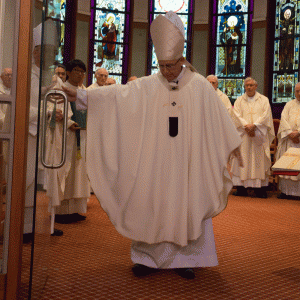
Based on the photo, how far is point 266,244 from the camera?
4.66 meters

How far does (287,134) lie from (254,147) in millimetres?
621

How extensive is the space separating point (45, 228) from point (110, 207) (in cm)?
71

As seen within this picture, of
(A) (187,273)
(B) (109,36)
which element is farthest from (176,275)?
(B) (109,36)

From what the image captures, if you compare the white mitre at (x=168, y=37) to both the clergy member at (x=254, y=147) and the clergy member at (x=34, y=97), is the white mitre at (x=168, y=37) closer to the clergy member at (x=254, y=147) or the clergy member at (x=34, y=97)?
the clergy member at (x=34, y=97)

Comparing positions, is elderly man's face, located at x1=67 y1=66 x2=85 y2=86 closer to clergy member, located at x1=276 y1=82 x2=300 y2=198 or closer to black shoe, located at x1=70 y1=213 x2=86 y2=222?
black shoe, located at x1=70 y1=213 x2=86 y2=222

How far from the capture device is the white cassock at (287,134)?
8562 millimetres

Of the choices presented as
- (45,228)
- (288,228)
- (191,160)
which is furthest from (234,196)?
(45,228)

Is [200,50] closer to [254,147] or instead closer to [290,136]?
[254,147]

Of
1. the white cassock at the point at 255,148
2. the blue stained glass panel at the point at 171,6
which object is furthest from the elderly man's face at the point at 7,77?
the blue stained glass panel at the point at 171,6

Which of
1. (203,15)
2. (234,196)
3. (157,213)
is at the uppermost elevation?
(203,15)

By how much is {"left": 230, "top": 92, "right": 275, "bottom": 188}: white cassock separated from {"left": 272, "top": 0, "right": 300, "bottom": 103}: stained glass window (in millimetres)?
3516

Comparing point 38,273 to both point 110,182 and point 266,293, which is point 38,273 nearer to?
point 110,182

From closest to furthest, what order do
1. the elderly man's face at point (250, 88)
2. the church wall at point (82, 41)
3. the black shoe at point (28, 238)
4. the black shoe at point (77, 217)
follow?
the black shoe at point (28, 238)
the black shoe at point (77, 217)
the elderly man's face at point (250, 88)
the church wall at point (82, 41)

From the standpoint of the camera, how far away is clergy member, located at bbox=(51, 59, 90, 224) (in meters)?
5.46
